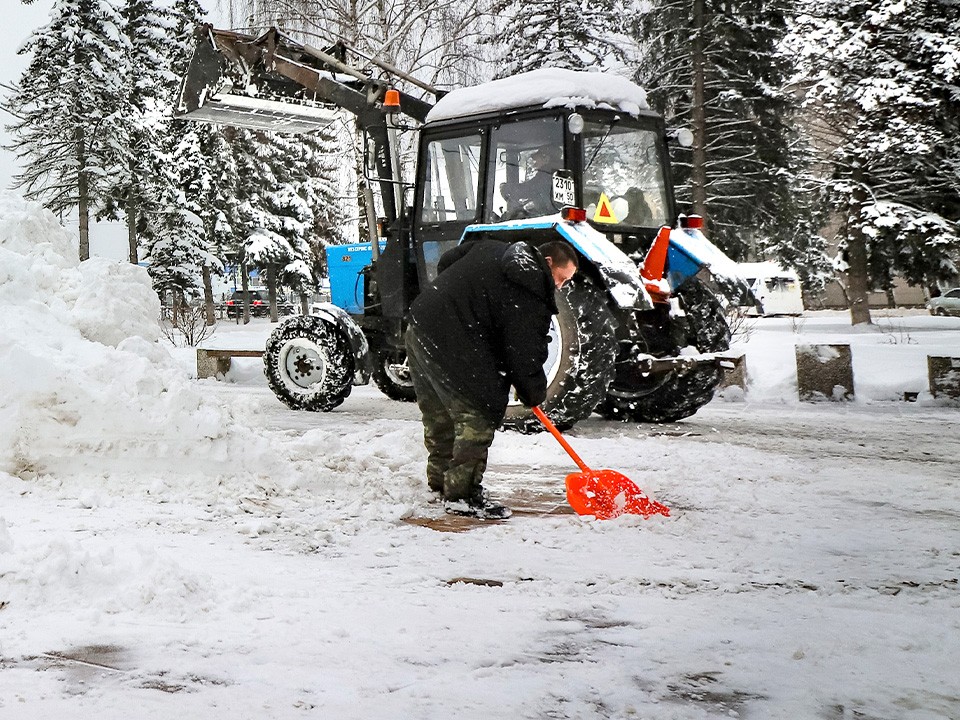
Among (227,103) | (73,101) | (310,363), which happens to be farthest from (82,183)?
(310,363)

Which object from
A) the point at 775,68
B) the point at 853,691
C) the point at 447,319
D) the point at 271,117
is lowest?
the point at 853,691

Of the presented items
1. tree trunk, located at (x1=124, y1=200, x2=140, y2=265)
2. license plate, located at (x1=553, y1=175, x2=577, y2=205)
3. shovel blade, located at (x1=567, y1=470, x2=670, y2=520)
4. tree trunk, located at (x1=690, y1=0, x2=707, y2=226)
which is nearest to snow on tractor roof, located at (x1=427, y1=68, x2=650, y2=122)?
license plate, located at (x1=553, y1=175, x2=577, y2=205)

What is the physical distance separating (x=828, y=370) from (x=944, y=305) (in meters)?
26.4

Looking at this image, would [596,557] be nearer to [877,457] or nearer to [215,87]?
[877,457]

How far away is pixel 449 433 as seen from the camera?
17.3 ft

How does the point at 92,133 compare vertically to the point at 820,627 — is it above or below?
above

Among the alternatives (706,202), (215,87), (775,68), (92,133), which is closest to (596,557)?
(215,87)

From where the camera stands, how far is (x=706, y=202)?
19109 millimetres

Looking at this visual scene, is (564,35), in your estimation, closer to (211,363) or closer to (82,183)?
(211,363)

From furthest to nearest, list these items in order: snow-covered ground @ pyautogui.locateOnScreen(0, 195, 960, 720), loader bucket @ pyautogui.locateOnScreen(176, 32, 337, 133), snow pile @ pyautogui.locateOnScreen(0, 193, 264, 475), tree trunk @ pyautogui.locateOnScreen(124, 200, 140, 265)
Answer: tree trunk @ pyautogui.locateOnScreen(124, 200, 140, 265), loader bucket @ pyautogui.locateOnScreen(176, 32, 337, 133), snow pile @ pyautogui.locateOnScreen(0, 193, 264, 475), snow-covered ground @ pyautogui.locateOnScreen(0, 195, 960, 720)

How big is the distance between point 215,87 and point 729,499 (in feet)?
21.2

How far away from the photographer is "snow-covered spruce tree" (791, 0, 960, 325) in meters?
20.2

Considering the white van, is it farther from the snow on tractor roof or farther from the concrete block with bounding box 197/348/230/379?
the concrete block with bounding box 197/348/230/379

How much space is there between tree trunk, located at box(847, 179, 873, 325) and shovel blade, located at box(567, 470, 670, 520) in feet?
62.5
